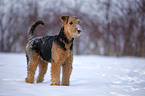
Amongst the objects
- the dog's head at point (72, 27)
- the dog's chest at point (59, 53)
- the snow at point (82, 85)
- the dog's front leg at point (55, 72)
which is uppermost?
the dog's head at point (72, 27)

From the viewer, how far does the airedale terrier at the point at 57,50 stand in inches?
161

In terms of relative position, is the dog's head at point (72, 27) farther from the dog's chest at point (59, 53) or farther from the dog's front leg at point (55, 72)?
the dog's front leg at point (55, 72)

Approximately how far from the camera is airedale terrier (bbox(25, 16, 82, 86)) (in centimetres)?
408

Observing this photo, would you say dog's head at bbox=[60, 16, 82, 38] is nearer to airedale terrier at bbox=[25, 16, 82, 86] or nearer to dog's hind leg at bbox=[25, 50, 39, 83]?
airedale terrier at bbox=[25, 16, 82, 86]

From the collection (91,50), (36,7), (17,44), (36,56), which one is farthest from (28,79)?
(17,44)

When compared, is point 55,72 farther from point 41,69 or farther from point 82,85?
point 41,69

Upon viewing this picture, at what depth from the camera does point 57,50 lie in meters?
4.10

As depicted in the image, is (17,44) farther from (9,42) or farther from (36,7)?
(36,7)

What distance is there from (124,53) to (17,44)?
14.6 m

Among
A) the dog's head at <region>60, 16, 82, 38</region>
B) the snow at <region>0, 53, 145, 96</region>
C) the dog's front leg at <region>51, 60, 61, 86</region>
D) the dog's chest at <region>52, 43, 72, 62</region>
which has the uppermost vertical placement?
the dog's head at <region>60, 16, 82, 38</region>

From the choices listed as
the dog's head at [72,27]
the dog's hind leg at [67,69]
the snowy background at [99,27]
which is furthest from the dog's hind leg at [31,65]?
the snowy background at [99,27]

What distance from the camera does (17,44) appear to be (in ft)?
77.4

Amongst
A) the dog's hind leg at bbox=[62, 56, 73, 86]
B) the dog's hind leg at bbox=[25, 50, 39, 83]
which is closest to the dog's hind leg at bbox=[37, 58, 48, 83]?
the dog's hind leg at bbox=[25, 50, 39, 83]

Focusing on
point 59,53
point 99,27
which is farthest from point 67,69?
point 99,27
